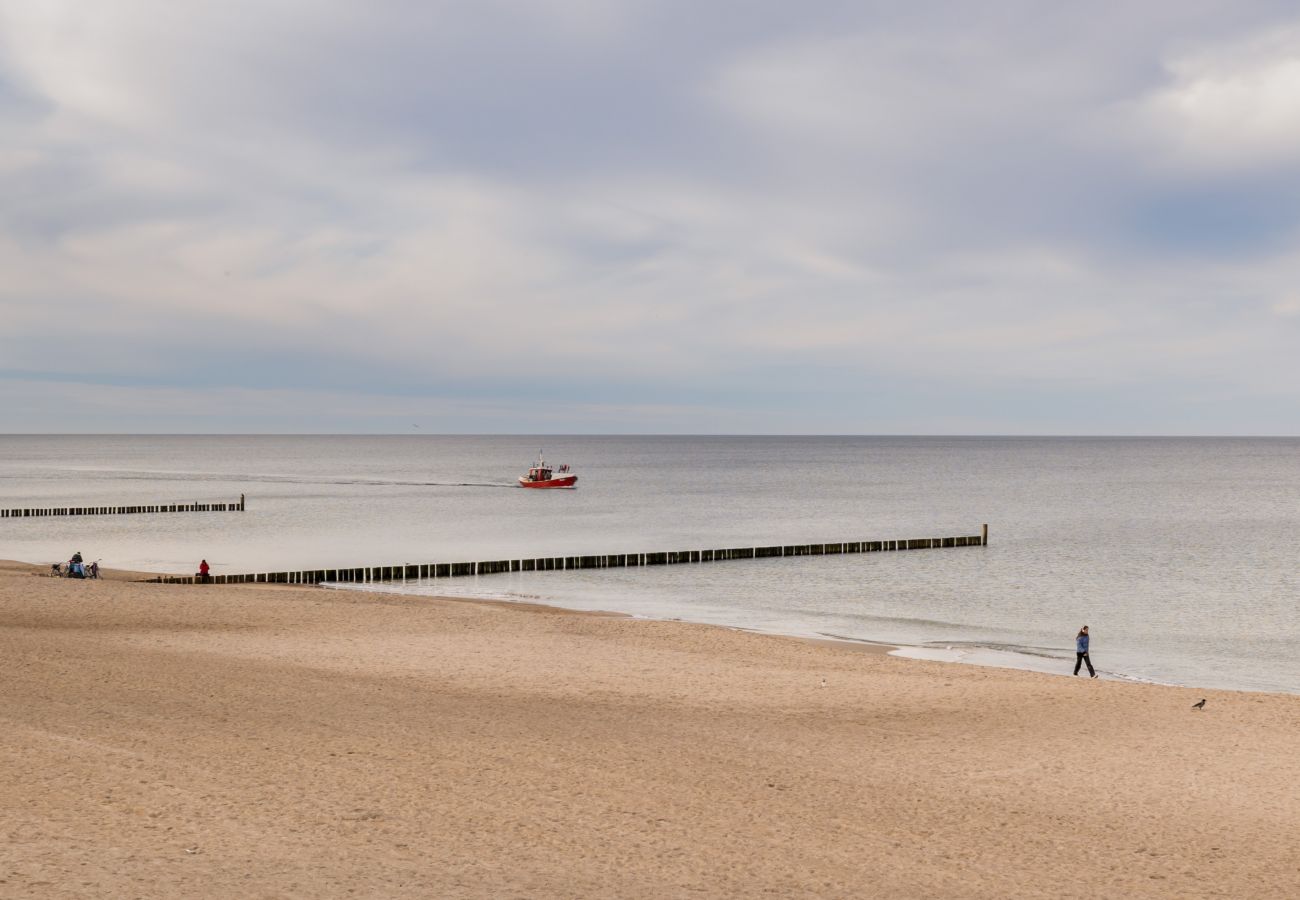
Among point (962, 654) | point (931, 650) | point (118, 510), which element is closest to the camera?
point (962, 654)

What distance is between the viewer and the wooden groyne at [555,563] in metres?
53.4

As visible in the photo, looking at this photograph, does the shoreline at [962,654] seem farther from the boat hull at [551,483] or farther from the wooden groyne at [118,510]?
the boat hull at [551,483]

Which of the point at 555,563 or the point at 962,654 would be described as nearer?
the point at 962,654

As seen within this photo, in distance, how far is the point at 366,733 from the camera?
1897 centimetres

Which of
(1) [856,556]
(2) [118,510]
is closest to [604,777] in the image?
(1) [856,556]

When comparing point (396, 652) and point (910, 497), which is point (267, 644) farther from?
point (910, 497)

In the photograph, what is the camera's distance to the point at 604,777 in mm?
17047

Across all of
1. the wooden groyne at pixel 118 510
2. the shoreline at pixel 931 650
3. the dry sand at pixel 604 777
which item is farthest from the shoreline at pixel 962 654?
the wooden groyne at pixel 118 510

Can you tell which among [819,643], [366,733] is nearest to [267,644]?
[366,733]

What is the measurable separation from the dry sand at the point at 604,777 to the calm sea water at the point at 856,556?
13802 millimetres

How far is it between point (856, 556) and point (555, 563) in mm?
19718

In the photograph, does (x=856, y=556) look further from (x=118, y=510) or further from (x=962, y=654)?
(x=118, y=510)

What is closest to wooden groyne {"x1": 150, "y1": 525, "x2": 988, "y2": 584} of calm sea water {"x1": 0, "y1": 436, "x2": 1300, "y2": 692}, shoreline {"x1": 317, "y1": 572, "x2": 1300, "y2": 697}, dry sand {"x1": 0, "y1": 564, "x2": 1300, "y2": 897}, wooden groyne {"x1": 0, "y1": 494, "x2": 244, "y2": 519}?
calm sea water {"x1": 0, "y1": 436, "x2": 1300, "y2": 692}

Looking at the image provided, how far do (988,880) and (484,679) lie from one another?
1448cm
